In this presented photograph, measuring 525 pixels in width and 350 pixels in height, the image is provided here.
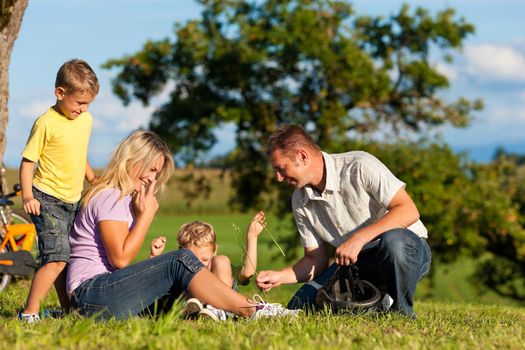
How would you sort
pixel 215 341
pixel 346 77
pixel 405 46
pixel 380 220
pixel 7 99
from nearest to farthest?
pixel 215 341 < pixel 380 220 < pixel 7 99 < pixel 346 77 < pixel 405 46

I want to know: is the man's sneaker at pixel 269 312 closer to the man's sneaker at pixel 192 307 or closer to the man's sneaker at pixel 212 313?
the man's sneaker at pixel 212 313

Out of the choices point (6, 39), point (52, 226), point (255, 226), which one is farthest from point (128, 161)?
point (6, 39)

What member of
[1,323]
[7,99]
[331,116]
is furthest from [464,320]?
[331,116]

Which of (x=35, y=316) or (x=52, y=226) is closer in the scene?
(x=35, y=316)

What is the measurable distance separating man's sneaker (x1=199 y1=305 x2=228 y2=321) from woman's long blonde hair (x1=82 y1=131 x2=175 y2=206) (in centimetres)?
89

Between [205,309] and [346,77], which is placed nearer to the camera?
[205,309]

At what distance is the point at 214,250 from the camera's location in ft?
20.8

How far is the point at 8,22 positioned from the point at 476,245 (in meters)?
11.9

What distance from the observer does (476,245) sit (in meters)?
18.2

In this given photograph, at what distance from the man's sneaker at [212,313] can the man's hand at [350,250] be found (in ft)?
2.81

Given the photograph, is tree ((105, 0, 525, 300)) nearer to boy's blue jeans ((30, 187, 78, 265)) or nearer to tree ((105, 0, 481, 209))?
tree ((105, 0, 481, 209))

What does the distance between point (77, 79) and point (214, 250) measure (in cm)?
159

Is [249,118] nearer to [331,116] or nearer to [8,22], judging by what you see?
[331,116]

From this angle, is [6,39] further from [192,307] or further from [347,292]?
[347,292]
